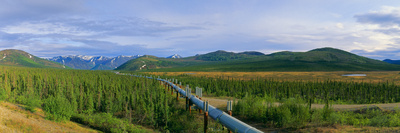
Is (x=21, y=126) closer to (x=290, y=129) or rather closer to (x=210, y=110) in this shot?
(x=210, y=110)

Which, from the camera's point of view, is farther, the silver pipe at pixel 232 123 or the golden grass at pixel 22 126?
the golden grass at pixel 22 126

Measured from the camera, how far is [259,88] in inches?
1639

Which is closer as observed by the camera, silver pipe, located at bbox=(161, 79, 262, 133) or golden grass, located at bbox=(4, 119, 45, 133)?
silver pipe, located at bbox=(161, 79, 262, 133)

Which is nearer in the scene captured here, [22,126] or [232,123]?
[232,123]

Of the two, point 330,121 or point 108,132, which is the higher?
point 330,121

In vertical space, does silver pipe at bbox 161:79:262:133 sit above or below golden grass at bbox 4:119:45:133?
above

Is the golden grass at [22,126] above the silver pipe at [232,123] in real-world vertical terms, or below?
below

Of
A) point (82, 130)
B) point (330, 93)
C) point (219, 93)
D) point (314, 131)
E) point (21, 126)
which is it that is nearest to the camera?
point (314, 131)

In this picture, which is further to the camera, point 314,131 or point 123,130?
point 123,130

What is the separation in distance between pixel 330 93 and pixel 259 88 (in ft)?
42.0

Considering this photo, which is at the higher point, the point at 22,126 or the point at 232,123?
the point at 232,123

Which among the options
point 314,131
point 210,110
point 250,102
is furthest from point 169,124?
point 314,131

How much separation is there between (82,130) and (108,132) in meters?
2.18

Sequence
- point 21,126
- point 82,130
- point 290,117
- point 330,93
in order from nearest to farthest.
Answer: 1. point 21,126
2. point 290,117
3. point 82,130
4. point 330,93
